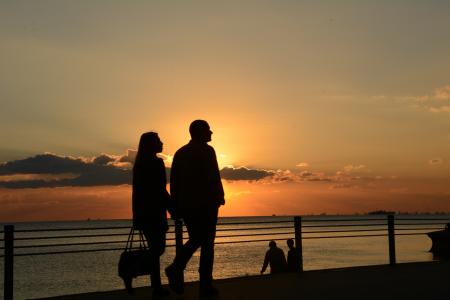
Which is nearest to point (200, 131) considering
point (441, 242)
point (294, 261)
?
point (294, 261)

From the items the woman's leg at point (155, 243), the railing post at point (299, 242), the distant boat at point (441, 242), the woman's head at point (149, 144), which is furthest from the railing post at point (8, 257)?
the distant boat at point (441, 242)

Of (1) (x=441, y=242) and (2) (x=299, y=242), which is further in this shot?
(1) (x=441, y=242)

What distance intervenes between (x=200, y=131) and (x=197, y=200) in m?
0.82

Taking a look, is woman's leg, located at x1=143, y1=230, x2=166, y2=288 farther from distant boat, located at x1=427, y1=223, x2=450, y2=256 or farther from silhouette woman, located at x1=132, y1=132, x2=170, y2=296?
distant boat, located at x1=427, y1=223, x2=450, y2=256

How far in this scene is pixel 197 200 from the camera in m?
7.08

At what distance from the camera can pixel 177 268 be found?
7.18 metres

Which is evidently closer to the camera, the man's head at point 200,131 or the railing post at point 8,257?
the man's head at point 200,131

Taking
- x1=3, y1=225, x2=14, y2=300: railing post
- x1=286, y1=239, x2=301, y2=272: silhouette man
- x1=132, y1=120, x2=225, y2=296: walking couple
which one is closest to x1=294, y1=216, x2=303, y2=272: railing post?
x1=286, y1=239, x2=301, y2=272: silhouette man

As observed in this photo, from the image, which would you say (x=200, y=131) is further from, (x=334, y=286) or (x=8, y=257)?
(x=8, y=257)

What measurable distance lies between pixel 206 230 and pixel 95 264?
185 ft

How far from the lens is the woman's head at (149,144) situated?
7.26 m

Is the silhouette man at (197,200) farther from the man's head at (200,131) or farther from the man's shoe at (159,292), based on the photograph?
the man's shoe at (159,292)

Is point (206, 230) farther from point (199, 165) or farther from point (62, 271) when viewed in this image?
point (62, 271)

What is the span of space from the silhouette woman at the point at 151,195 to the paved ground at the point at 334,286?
79 centimetres
